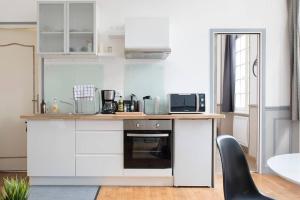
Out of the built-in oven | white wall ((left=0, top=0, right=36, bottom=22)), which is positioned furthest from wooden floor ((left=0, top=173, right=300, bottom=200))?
white wall ((left=0, top=0, right=36, bottom=22))

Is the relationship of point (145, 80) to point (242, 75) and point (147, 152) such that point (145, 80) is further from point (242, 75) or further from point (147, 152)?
point (242, 75)

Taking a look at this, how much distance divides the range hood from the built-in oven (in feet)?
2.94

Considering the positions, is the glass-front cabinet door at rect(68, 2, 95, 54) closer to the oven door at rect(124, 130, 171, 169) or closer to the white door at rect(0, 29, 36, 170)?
the white door at rect(0, 29, 36, 170)

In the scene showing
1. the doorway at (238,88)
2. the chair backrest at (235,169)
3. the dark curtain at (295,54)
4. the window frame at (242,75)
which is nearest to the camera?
the chair backrest at (235,169)

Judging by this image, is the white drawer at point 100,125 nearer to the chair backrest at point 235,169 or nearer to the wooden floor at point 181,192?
the wooden floor at point 181,192

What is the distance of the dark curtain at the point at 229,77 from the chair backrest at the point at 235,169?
3937 millimetres

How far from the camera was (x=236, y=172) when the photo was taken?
1.88 metres

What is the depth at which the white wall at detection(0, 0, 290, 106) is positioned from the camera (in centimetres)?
404

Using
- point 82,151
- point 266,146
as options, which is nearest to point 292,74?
point 266,146

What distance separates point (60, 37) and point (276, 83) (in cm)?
301

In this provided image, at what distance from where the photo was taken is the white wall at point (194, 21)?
4035mm

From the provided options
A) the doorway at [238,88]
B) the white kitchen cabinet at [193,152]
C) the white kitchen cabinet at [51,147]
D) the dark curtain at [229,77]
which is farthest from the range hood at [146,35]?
the dark curtain at [229,77]

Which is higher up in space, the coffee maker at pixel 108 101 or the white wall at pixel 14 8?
the white wall at pixel 14 8

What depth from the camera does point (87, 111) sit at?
4.06 m
